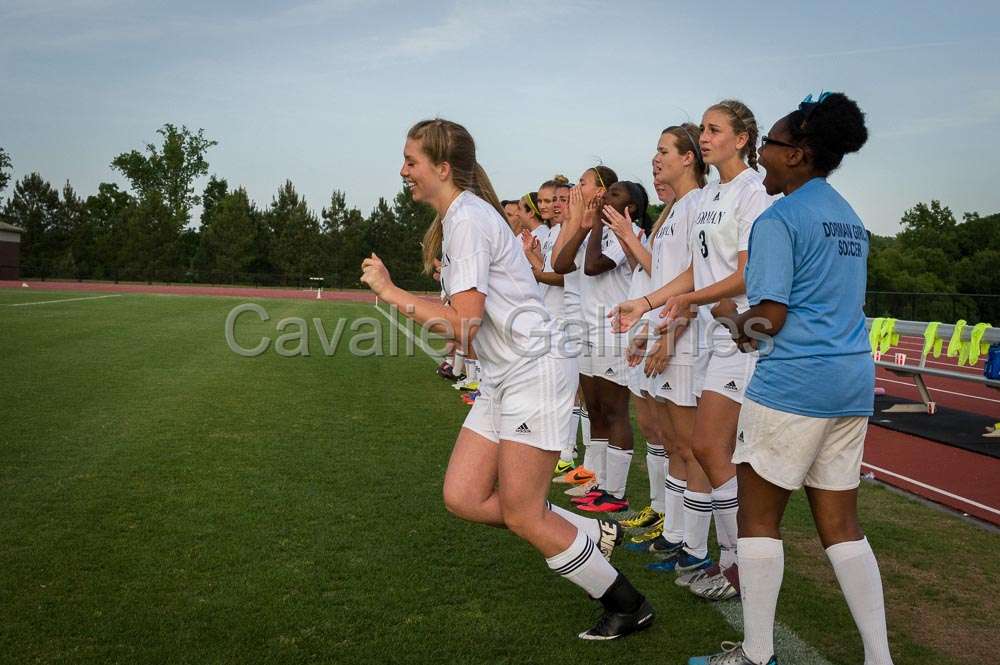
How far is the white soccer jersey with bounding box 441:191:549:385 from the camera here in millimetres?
3463

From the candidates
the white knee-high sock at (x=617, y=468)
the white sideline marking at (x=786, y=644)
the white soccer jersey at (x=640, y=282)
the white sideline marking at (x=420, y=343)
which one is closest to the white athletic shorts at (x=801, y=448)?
the white sideline marking at (x=786, y=644)

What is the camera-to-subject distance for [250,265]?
65.5m

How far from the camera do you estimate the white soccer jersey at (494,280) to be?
11.4 feet

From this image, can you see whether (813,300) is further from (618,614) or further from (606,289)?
(606,289)

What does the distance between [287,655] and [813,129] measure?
294cm

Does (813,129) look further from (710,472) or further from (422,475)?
(422,475)

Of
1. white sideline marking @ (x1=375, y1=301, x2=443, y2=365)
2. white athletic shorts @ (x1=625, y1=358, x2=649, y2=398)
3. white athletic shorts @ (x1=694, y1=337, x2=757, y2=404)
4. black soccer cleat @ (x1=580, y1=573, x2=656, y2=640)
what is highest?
white athletic shorts @ (x1=694, y1=337, x2=757, y2=404)

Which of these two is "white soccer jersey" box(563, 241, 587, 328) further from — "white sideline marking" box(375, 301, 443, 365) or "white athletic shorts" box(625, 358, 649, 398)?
"white sideline marking" box(375, 301, 443, 365)

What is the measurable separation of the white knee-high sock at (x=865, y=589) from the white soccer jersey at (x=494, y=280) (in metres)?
1.46

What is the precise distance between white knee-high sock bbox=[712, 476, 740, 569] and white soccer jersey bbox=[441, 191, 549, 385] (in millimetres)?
1370

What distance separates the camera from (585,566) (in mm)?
3723

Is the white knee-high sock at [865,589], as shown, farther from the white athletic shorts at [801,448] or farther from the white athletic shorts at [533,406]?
the white athletic shorts at [533,406]

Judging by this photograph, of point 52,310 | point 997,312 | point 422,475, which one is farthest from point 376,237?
point 422,475

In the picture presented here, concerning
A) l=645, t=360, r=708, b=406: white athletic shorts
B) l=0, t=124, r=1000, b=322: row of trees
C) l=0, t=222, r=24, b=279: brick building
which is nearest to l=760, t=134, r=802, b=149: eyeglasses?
l=645, t=360, r=708, b=406: white athletic shorts
